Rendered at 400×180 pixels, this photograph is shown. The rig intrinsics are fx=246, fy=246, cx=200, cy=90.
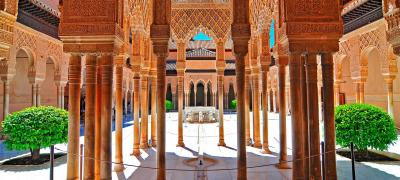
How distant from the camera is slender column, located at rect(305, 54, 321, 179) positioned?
11.9 feet

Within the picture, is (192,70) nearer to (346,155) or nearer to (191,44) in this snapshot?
(191,44)

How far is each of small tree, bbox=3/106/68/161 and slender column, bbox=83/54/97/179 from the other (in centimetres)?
263

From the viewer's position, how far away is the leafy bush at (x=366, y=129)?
18.4 ft

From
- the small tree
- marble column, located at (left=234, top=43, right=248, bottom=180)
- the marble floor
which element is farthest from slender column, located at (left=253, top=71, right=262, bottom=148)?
the small tree

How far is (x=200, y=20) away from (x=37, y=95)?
764 cm

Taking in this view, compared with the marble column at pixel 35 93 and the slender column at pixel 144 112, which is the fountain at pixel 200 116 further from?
the marble column at pixel 35 93

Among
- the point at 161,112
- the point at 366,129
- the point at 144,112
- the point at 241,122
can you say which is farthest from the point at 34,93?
the point at 366,129

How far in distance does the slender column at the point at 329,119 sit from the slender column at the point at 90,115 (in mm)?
3432

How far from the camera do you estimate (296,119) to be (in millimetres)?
3725

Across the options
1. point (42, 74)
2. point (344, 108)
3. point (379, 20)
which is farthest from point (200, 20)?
point (42, 74)

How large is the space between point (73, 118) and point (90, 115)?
0.24 m

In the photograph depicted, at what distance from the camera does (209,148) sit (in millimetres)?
7152

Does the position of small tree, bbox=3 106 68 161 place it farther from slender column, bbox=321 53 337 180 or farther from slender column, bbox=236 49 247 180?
slender column, bbox=321 53 337 180

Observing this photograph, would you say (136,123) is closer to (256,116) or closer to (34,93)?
(256,116)
